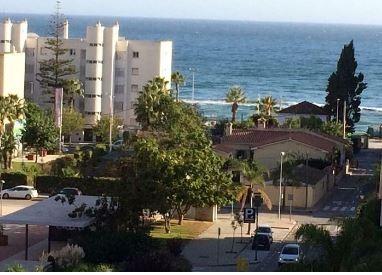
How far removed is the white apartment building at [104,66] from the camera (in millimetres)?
71000

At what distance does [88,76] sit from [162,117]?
44.4 feet

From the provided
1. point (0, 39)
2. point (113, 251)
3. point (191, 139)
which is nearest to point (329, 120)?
point (0, 39)

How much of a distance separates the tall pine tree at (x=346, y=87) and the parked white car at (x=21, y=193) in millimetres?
32892

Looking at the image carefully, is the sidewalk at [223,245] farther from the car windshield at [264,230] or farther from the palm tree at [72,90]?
the palm tree at [72,90]

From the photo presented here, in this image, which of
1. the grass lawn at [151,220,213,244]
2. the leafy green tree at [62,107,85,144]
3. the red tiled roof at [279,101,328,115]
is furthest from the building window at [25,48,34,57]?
the grass lawn at [151,220,213,244]

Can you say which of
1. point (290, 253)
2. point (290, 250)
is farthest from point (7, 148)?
point (290, 253)

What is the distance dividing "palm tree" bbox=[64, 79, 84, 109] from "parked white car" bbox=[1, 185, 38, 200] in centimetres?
2428

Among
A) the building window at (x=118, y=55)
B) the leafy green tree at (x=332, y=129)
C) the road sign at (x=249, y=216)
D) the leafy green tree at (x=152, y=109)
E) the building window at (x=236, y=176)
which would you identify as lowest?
the road sign at (x=249, y=216)

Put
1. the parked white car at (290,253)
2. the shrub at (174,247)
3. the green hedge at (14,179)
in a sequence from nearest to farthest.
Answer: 1. the parked white car at (290,253)
2. the shrub at (174,247)
3. the green hedge at (14,179)

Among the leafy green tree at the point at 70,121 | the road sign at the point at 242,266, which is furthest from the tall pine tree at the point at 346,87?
the road sign at the point at 242,266

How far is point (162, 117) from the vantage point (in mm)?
59406

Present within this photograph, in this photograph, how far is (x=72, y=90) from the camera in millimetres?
69000

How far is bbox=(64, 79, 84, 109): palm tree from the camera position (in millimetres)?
68875

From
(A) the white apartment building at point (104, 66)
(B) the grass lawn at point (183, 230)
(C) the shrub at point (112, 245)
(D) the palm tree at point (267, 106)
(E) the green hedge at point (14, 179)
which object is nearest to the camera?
(C) the shrub at point (112, 245)
